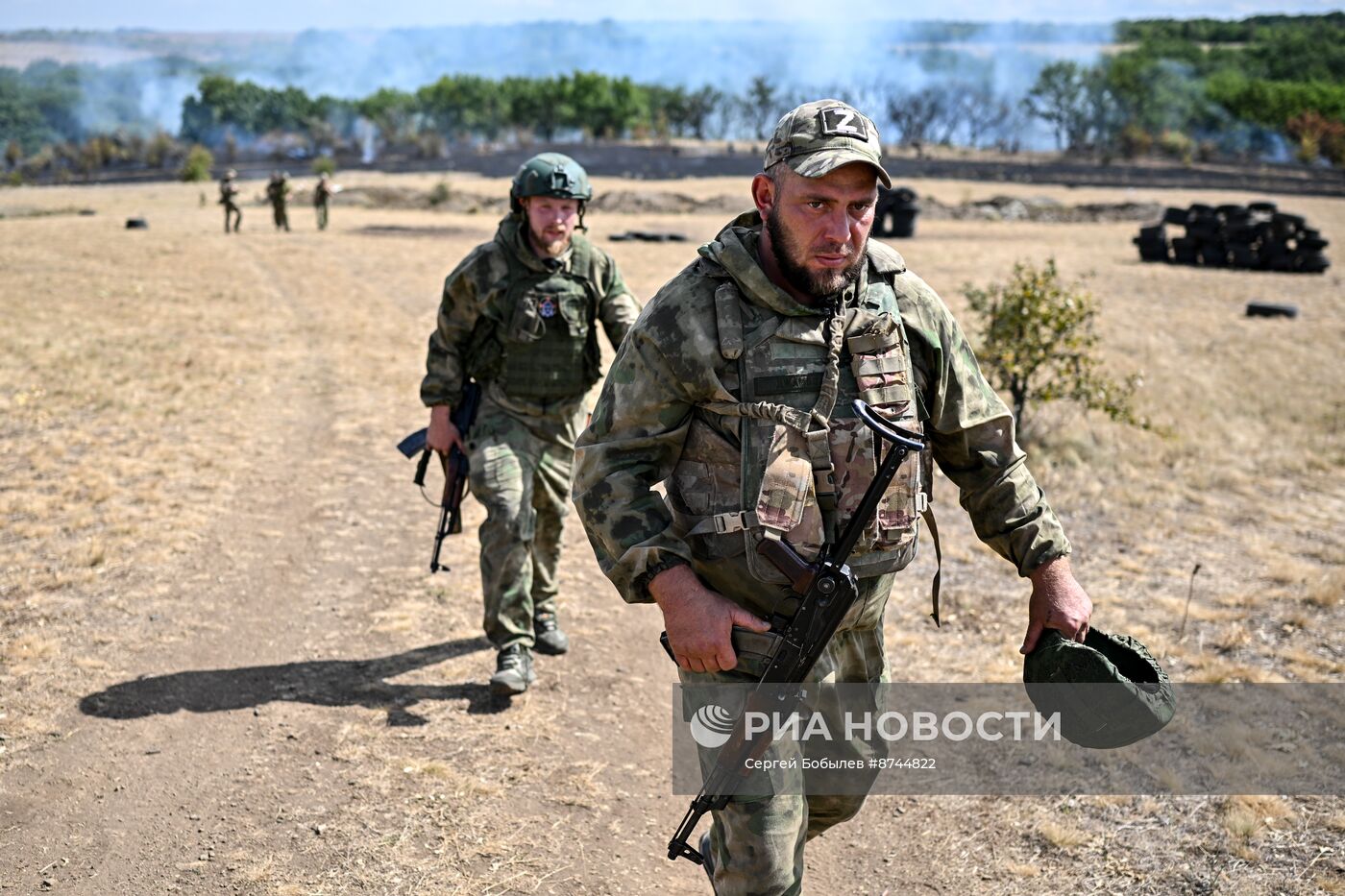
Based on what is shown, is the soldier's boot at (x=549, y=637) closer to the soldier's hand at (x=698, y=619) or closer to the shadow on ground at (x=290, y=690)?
the shadow on ground at (x=290, y=690)

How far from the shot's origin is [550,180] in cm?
482

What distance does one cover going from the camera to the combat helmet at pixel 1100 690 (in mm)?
2652

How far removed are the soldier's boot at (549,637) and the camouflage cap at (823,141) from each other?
3.25 meters

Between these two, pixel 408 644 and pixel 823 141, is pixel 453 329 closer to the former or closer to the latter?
pixel 408 644

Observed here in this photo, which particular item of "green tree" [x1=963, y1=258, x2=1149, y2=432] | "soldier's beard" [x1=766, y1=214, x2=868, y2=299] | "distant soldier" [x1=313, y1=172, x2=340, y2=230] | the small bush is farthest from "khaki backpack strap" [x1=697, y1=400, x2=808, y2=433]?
the small bush

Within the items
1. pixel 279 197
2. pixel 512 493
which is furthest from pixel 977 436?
pixel 279 197

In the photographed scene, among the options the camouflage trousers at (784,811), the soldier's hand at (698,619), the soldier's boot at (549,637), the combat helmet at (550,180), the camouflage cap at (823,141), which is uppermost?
the camouflage cap at (823,141)

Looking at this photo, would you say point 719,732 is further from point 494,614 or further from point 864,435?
point 494,614

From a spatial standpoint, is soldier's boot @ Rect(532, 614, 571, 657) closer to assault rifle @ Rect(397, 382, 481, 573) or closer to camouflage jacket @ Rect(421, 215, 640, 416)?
assault rifle @ Rect(397, 382, 481, 573)

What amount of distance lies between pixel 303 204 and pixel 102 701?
118 ft

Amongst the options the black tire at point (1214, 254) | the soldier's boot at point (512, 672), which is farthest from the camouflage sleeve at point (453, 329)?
the black tire at point (1214, 254)

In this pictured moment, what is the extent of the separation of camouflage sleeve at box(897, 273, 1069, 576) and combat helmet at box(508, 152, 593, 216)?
2.19 metres

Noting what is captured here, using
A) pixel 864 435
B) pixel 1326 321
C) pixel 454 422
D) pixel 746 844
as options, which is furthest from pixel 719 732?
pixel 1326 321

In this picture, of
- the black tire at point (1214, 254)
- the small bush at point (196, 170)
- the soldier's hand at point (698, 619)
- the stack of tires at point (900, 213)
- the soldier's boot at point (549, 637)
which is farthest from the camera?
the small bush at point (196, 170)
